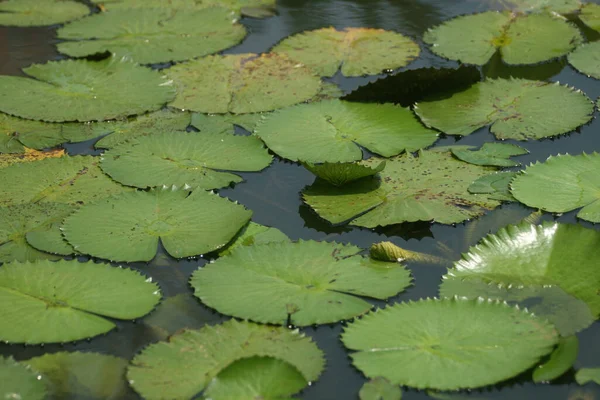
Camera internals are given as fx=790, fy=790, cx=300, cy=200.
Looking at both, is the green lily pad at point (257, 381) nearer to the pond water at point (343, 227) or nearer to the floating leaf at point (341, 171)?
the pond water at point (343, 227)

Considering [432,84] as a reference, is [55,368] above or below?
below

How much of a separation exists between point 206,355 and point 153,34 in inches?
84.9

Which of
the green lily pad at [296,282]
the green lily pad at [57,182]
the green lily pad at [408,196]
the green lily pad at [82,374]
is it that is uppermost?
the green lily pad at [408,196]

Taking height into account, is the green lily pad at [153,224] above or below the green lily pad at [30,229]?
above

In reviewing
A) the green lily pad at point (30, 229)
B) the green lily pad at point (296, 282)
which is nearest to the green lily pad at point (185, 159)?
the green lily pad at point (30, 229)

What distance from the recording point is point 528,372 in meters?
1.67

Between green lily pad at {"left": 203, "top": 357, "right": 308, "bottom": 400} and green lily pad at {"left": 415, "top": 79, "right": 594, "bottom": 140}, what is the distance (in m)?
1.32

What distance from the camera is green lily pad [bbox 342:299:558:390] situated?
1649 millimetres

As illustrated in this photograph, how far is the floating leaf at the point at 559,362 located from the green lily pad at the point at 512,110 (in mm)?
1053

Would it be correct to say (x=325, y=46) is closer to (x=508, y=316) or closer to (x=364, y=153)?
(x=364, y=153)

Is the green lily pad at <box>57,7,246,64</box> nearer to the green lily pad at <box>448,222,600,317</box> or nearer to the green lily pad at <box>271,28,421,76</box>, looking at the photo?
the green lily pad at <box>271,28,421,76</box>

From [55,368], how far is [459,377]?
881 mm

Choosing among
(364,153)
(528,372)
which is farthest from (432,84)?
(528,372)

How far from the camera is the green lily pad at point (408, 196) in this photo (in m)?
2.22
